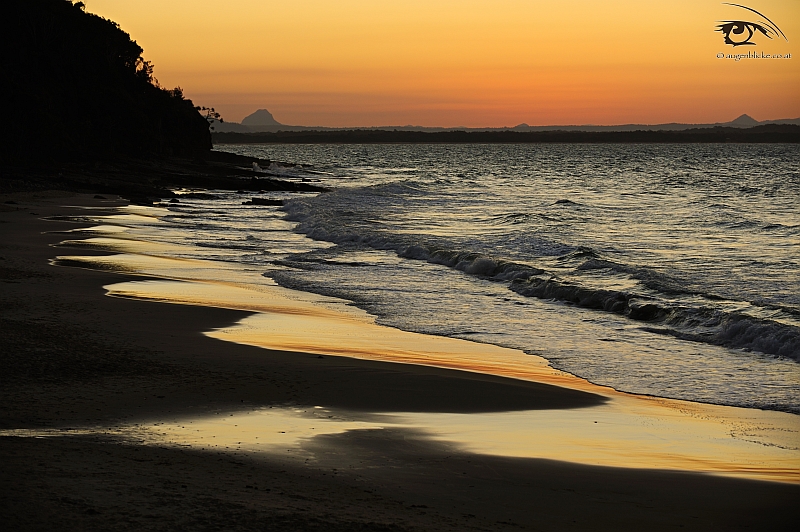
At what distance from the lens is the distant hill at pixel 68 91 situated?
46.4 metres

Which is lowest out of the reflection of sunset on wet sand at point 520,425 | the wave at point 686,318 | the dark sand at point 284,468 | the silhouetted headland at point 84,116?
the wave at point 686,318

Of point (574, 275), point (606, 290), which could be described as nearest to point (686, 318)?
point (606, 290)

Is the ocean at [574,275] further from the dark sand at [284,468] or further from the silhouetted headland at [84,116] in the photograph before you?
the silhouetted headland at [84,116]

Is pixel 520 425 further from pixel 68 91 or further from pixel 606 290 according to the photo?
pixel 68 91

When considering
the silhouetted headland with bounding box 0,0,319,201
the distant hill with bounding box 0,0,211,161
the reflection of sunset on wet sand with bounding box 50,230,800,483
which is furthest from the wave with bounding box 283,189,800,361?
the distant hill with bounding box 0,0,211,161

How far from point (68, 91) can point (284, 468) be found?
58.8 m

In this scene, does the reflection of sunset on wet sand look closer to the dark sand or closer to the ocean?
the dark sand

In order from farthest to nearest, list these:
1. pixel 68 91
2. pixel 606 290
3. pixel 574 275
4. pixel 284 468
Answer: pixel 68 91 < pixel 574 275 < pixel 606 290 < pixel 284 468

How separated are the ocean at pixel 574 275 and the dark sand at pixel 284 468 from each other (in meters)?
2.64

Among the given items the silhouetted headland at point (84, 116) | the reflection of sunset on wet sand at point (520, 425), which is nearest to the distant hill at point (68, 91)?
the silhouetted headland at point (84, 116)

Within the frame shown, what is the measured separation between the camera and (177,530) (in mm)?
4355

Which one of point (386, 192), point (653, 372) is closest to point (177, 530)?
point (653, 372)

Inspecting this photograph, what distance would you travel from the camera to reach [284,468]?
5.59 meters

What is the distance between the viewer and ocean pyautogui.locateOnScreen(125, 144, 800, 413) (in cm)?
1093
